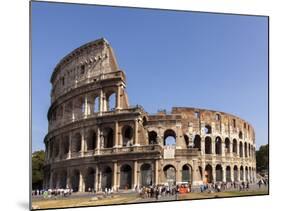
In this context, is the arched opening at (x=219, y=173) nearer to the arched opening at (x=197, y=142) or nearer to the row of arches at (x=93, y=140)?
the arched opening at (x=197, y=142)

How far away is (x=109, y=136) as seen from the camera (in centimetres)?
1803

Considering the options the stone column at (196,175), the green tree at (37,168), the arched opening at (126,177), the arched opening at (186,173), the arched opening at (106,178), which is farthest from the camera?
the stone column at (196,175)

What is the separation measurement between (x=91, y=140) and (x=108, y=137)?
629 millimetres

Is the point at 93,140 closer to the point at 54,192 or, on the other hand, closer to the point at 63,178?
the point at 63,178

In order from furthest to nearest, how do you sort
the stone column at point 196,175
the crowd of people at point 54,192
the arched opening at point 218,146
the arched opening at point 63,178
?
the arched opening at point 218,146, the stone column at point 196,175, the arched opening at point 63,178, the crowd of people at point 54,192

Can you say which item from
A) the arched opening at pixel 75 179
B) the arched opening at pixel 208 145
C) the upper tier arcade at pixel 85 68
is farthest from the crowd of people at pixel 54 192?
the arched opening at pixel 208 145

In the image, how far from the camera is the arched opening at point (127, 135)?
17984mm

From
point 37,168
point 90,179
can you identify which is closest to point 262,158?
point 90,179

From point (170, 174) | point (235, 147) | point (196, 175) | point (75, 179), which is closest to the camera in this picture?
point (75, 179)

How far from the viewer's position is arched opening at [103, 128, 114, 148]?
17.9 meters

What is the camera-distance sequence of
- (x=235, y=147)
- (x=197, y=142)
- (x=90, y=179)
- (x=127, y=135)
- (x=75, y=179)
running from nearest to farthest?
(x=75, y=179) < (x=90, y=179) < (x=127, y=135) < (x=197, y=142) < (x=235, y=147)

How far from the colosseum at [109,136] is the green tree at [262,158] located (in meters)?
0.82

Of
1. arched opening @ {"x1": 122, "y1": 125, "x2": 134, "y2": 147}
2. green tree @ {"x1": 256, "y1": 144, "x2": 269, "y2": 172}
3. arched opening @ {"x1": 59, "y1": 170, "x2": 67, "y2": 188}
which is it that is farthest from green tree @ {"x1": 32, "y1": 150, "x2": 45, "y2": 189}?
green tree @ {"x1": 256, "y1": 144, "x2": 269, "y2": 172}
